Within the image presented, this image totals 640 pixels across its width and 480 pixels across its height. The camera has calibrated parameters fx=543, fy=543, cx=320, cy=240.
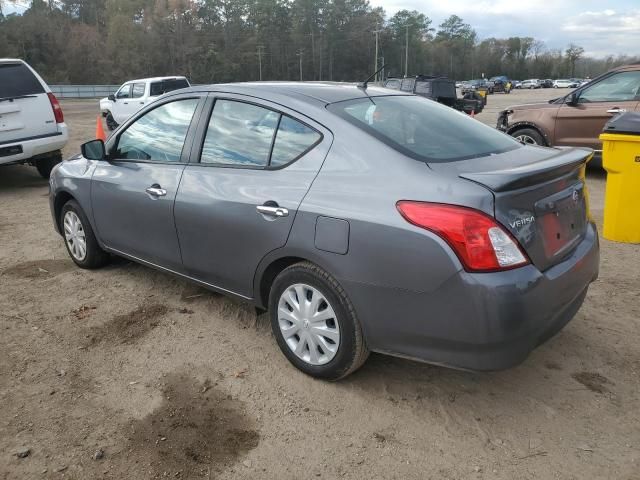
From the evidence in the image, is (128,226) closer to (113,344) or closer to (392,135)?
(113,344)

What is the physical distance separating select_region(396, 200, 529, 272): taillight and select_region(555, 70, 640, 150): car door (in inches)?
275

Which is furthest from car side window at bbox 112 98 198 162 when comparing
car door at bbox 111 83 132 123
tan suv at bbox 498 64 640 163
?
car door at bbox 111 83 132 123

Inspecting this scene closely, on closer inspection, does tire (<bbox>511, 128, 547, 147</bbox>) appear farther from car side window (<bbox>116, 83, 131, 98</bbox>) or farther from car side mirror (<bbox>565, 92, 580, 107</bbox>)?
car side window (<bbox>116, 83, 131, 98</bbox>)

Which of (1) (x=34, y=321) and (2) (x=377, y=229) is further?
(1) (x=34, y=321)

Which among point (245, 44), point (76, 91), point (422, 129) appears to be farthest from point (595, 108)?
point (245, 44)

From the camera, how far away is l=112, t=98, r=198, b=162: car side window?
3.74m

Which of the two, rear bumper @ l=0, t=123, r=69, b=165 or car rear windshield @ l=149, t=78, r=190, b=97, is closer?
rear bumper @ l=0, t=123, r=69, b=165

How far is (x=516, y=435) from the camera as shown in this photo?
8.60 ft

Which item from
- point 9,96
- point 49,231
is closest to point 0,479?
point 49,231

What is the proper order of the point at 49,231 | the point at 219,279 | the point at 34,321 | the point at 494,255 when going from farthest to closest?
1. the point at 49,231
2. the point at 34,321
3. the point at 219,279
4. the point at 494,255

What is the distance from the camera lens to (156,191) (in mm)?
3732

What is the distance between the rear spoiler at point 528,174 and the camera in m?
2.44

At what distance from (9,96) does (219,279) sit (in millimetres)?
6307

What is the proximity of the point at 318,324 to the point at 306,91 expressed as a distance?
141 centimetres
